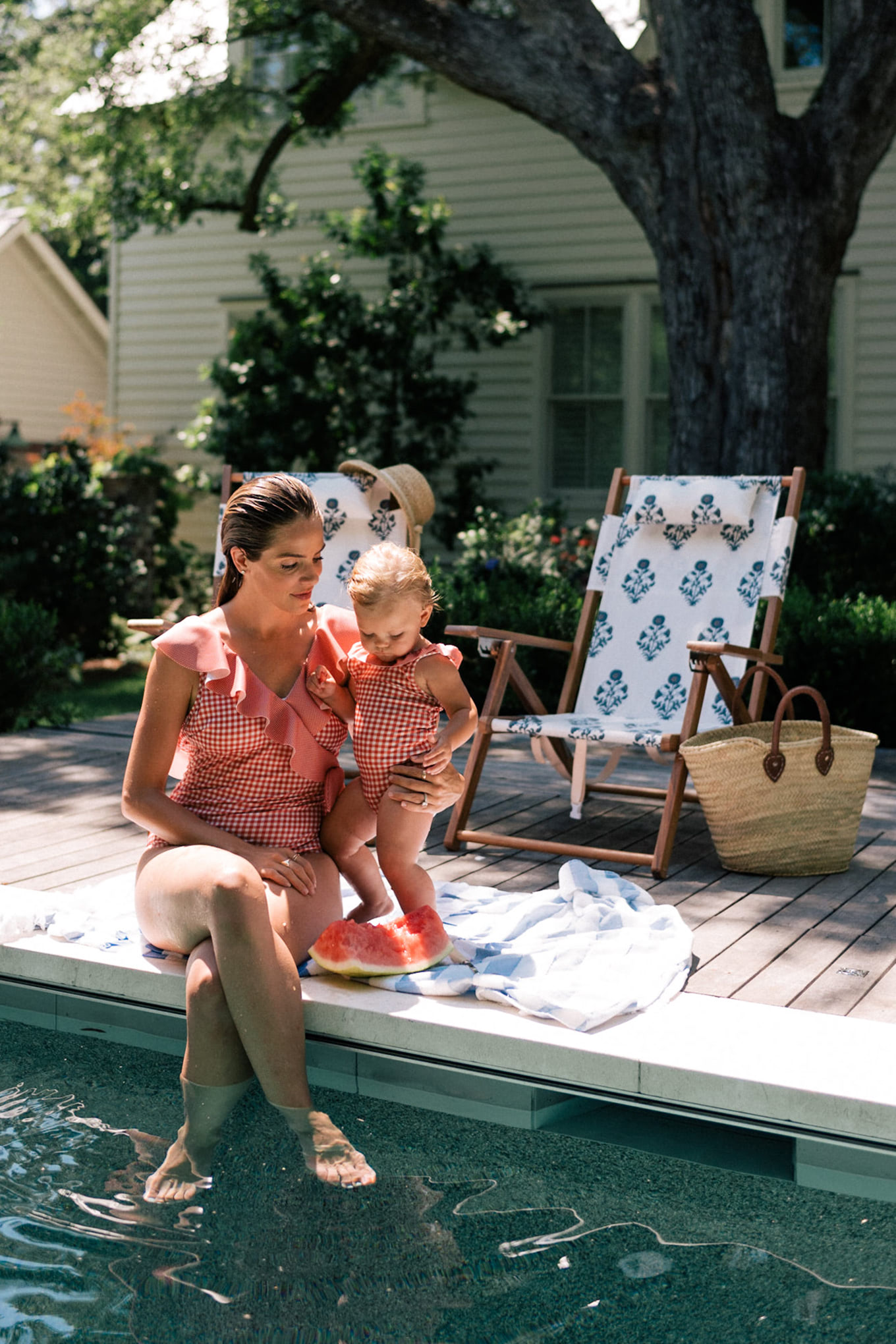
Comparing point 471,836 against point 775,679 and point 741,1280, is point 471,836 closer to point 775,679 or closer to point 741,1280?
point 775,679

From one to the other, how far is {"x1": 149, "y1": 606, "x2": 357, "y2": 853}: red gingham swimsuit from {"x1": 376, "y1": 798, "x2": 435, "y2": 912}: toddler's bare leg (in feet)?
0.48

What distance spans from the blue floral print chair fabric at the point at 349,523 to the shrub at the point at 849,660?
2.14 meters

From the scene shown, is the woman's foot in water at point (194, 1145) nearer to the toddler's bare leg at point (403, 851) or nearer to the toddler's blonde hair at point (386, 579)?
the toddler's bare leg at point (403, 851)

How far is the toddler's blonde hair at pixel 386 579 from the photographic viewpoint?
9.05 ft

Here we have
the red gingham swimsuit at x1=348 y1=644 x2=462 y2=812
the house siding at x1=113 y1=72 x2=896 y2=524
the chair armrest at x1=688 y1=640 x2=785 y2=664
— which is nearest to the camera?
the red gingham swimsuit at x1=348 y1=644 x2=462 y2=812

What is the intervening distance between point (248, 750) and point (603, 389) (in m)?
8.21

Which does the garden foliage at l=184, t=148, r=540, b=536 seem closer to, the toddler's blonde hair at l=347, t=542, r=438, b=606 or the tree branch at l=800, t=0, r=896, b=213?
the tree branch at l=800, t=0, r=896, b=213

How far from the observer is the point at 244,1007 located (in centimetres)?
232

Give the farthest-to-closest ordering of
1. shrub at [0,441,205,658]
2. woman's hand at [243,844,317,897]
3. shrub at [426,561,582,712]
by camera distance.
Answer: shrub at [0,441,205,658]
shrub at [426,561,582,712]
woman's hand at [243,844,317,897]

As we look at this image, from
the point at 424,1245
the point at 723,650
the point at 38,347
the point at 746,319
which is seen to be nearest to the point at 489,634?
the point at 723,650

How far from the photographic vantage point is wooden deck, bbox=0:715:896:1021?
284 centimetres

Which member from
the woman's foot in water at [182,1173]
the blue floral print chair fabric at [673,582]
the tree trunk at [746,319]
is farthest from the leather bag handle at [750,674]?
the tree trunk at [746,319]

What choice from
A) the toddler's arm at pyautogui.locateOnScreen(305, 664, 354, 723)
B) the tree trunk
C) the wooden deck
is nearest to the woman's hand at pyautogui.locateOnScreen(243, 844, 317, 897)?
the toddler's arm at pyautogui.locateOnScreen(305, 664, 354, 723)

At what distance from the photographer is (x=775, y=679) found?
4.10 m
